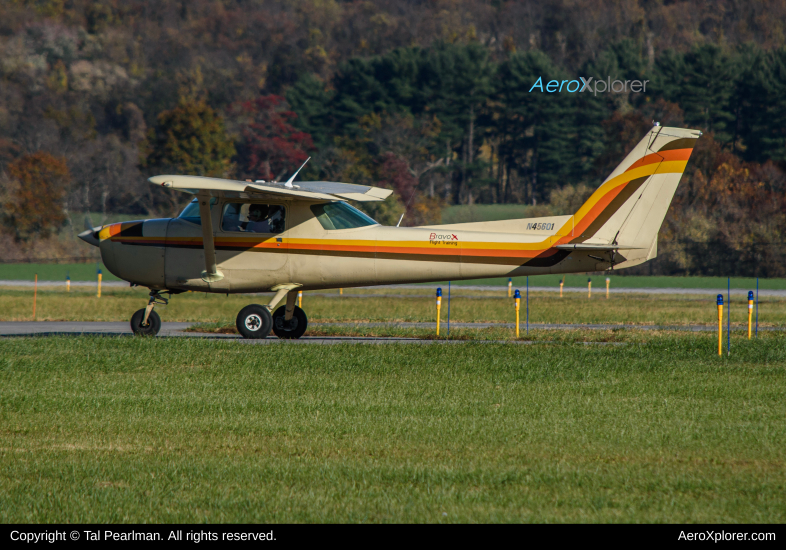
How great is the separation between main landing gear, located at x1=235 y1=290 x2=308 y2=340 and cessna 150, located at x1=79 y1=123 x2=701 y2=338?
0.09 ft

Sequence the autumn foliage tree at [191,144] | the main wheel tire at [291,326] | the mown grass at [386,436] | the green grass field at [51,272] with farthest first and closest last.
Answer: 1. the autumn foliage tree at [191,144]
2. the green grass field at [51,272]
3. the main wheel tire at [291,326]
4. the mown grass at [386,436]

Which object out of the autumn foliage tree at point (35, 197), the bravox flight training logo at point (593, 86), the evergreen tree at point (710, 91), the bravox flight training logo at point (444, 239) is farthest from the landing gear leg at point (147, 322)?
the bravox flight training logo at point (593, 86)

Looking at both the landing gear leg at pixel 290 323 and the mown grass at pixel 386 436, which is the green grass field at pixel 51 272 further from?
the mown grass at pixel 386 436

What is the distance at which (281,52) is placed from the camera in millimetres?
128125

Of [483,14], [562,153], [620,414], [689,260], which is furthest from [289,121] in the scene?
[620,414]

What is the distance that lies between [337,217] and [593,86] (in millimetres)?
76493

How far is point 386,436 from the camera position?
891 cm

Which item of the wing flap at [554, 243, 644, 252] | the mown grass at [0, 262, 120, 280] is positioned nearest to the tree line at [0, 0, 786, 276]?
the mown grass at [0, 262, 120, 280]

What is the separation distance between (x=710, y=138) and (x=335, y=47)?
75.9 metres

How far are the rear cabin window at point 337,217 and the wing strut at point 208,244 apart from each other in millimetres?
2045

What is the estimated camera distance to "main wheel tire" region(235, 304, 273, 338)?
1744 centimetres

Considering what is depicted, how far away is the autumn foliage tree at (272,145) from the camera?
279 ft

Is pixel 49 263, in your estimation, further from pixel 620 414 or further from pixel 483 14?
pixel 483 14

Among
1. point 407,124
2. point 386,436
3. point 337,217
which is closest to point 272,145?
point 407,124
